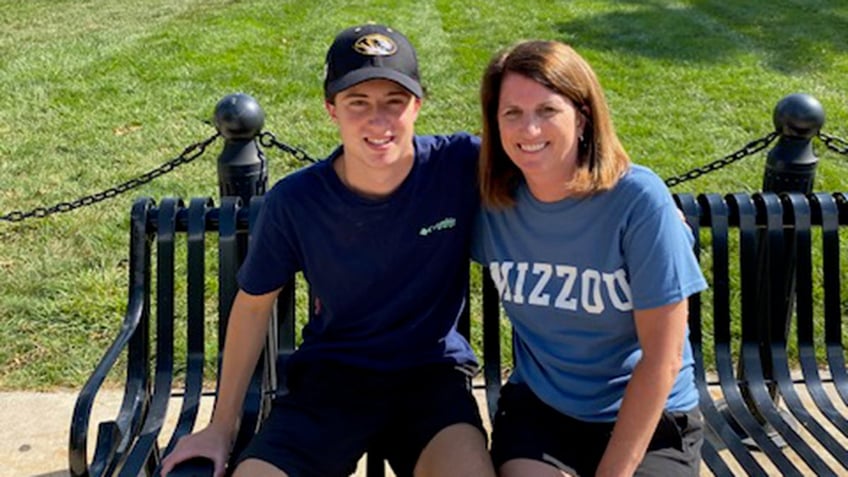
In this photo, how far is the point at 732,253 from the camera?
5.21 m

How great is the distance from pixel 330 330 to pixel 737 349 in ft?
7.28

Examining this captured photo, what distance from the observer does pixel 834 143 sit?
3863mm

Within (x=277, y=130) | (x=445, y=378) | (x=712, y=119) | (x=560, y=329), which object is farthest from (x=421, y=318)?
(x=712, y=119)

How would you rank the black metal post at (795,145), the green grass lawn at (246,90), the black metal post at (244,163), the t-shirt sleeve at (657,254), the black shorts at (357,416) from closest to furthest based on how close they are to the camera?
the t-shirt sleeve at (657,254), the black shorts at (357,416), the black metal post at (244,163), the black metal post at (795,145), the green grass lawn at (246,90)

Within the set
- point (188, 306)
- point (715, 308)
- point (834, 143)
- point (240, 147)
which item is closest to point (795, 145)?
point (834, 143)

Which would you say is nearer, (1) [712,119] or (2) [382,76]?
(2) [382,76]

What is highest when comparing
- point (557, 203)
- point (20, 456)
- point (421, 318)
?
point (557, 203)

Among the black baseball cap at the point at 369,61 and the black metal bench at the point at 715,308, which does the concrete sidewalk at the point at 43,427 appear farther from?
the black baseball cap at the point at 369,61

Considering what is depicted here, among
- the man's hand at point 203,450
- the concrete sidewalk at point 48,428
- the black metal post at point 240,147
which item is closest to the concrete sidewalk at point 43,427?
the concrete sidewalk at point 48,428

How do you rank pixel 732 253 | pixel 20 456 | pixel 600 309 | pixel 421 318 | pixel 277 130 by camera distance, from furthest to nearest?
pixel 277 130
pixel 732 253
pixel 20 456
pixel 421 318
pixel 600 309

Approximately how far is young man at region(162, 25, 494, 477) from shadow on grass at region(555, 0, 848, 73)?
7.39 meters

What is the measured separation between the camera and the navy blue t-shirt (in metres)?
2.72

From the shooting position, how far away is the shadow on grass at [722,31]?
9.81 meters

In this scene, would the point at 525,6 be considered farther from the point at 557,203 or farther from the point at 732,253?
the point at 557,203
